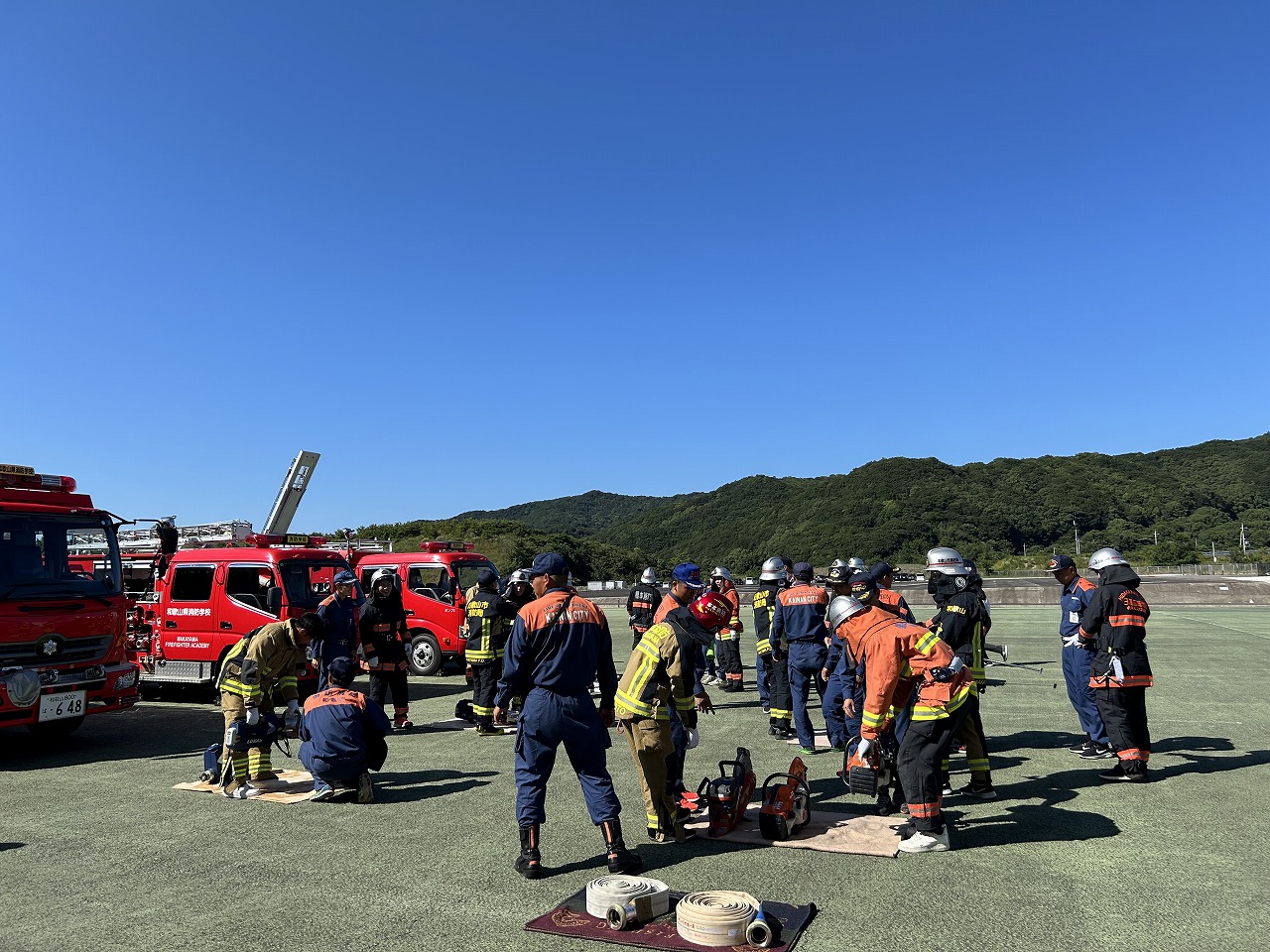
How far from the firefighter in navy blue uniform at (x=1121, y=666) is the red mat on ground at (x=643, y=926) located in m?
4.21

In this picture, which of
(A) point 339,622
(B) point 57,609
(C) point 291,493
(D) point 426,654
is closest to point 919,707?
(A) point 339,622

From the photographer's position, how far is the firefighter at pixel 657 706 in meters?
5.88

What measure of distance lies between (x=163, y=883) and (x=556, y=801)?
9.56 feet

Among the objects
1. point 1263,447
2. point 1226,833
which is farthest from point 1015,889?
point 1263,447

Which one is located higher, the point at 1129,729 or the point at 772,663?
the point at 772,663

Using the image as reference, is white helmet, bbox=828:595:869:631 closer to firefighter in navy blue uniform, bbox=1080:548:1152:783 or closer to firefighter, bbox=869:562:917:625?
firefighter, bbox=869:562:917:625

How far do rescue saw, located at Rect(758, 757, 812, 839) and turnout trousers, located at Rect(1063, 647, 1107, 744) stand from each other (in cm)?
384

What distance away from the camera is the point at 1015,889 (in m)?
4.88

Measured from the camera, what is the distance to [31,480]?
33.7ft

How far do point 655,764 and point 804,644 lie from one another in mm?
3311

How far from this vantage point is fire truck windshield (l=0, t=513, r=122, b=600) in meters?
9.41

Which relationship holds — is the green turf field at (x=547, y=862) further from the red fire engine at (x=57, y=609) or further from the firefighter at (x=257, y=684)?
the red fire engine at (x=57, y=609)

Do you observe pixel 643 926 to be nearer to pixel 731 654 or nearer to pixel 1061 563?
pixel 1061 563

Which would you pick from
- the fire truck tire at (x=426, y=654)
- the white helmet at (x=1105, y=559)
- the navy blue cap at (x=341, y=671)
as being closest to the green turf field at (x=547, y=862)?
the navy blue cap at (x=341, y=671)
